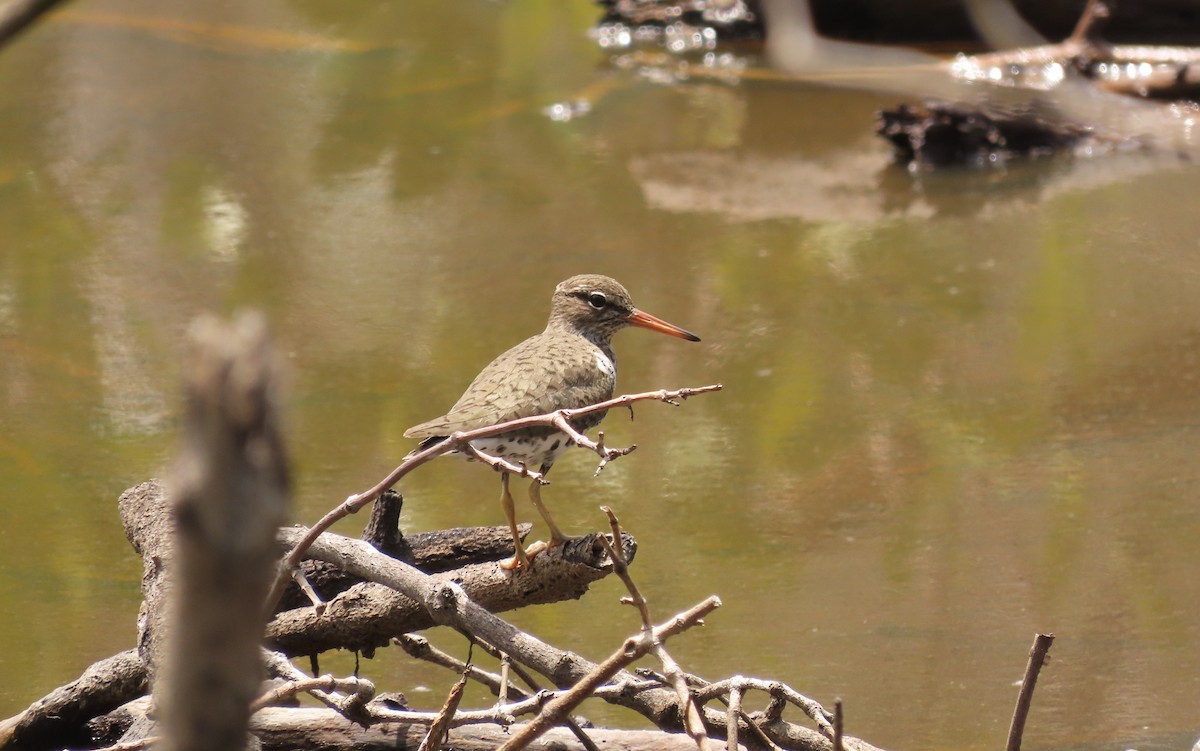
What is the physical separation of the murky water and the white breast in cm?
99

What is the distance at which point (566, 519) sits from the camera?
5.41 m

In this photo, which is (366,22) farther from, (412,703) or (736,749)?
(736,749)

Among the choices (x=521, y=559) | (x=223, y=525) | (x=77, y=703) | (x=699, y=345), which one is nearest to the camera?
(x=223, y=525)

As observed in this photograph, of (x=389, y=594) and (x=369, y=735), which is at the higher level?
(x=389, y=594)

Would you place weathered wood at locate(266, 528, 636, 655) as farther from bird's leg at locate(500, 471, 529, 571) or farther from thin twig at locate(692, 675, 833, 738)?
thin twig at locate(692, 675, 833, 738)

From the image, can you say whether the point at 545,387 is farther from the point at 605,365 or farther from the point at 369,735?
the point at 369,735

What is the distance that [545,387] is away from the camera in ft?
12.4

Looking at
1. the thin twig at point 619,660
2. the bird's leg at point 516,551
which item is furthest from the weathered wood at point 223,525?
the bird's leg at point 516,551

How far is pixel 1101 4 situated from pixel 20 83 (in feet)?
26.1

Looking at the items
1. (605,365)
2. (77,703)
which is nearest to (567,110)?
(605,365)

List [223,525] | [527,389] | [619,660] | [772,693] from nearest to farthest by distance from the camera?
[223,525]
[619,660]
[772,693]
[527,389]

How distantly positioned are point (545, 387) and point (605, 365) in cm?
39

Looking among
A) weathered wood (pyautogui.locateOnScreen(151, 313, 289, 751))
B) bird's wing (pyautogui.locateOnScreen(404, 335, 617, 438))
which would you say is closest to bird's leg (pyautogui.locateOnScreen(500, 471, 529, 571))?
bird's wing (pyautogui.locateOnScreen(404, 335, 617, 438))

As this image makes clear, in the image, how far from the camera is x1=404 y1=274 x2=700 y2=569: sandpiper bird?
140 inches
